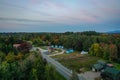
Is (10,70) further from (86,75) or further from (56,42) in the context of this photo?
(56,42)

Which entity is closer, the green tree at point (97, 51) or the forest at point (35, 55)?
the forest at point (35, 55)

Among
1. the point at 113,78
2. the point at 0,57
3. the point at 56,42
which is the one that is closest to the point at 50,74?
the point at 113,78

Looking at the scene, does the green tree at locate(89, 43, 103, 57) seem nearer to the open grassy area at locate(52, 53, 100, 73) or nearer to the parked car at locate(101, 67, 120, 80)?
the open grassy area at locate(52, 53, 100, 73)

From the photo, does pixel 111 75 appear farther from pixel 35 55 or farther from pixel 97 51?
pixel 97 51

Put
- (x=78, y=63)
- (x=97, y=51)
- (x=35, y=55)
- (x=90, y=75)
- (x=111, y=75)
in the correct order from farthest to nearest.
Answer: (x=97, y=51), (x=78, y=63), (x=35, y=55), (x=90, y=75), (x=111, y=75)

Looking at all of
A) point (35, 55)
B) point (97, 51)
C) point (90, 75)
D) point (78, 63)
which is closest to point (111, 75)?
point (90, 75)

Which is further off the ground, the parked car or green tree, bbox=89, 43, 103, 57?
green tree, bbox=89, 43, 103, 57

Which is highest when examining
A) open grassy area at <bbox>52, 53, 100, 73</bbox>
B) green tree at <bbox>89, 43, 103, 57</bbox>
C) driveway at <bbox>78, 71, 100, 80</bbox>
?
green tree at <bbox>89, 43, 103, 57</bbox>

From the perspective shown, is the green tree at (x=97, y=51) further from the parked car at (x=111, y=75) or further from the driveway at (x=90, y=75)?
the parked car at (x=111, y=75)

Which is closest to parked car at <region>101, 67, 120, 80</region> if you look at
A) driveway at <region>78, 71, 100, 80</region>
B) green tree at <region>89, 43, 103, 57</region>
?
driveway at <region>78, 71, 100, 80</region>

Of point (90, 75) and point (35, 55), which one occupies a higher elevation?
point (35, 55)

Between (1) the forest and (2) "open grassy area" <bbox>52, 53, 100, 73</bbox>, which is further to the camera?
(2) "open grassy area" <bbox>52, 53, 100, 73</bbox>

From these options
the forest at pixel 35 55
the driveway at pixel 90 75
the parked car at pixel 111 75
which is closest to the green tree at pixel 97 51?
the forest at pixel 35 55
